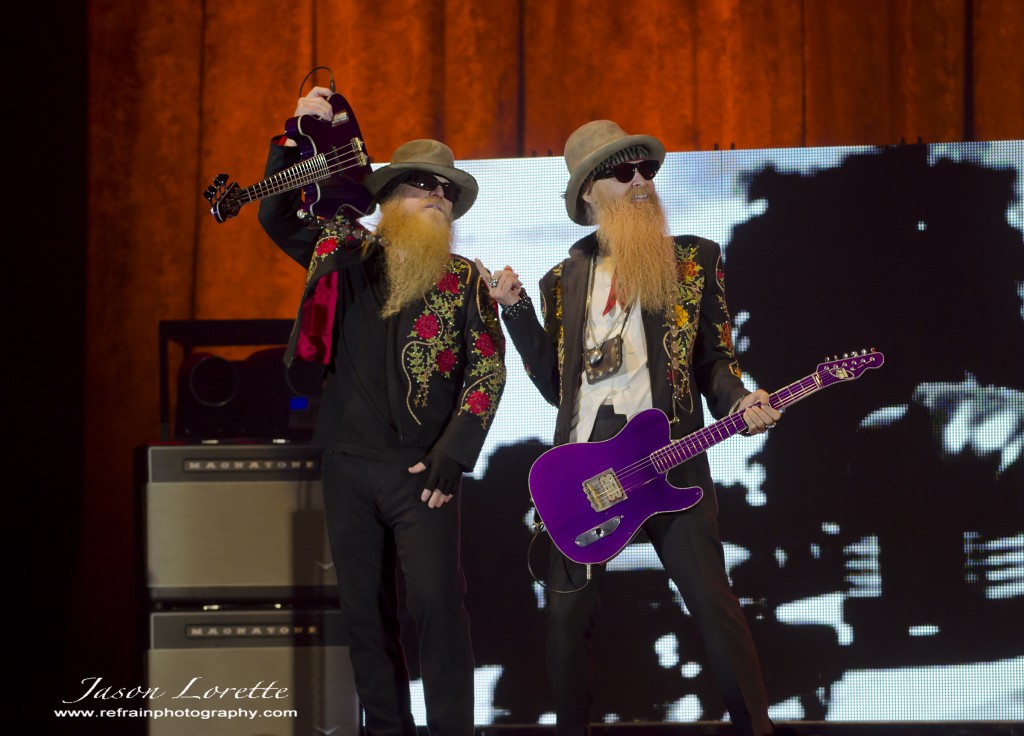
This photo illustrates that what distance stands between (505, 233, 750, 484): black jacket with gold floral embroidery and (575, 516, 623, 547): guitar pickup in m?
0.21

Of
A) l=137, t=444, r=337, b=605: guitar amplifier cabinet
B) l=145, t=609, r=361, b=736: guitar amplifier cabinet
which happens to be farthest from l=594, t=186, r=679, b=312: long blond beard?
l=145, t=609, r=361, b=736: guitar amplifier cabinet

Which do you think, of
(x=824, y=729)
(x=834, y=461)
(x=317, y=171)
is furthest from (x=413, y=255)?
(x=824, y=729)

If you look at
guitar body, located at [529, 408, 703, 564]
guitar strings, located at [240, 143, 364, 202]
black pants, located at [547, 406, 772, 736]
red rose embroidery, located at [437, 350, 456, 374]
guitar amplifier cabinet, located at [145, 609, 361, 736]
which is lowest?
guitar amplifier cabinet, located at [145, 609, 361, 736]

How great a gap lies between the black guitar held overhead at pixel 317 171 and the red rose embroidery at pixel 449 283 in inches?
14.0

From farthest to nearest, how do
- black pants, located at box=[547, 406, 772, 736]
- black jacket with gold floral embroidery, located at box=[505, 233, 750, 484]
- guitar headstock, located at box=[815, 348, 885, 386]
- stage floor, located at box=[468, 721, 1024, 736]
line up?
stage floor, located at box=[468, 721, 1024, 736], black jacket with gold floral embroidery, located at box=[505, 233, 750, 484], guitar headstock, located at box=[815, 348, 885, 386], black pants, located at box=[547, 406, 772, 736]

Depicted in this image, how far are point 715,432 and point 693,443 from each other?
0.20ft

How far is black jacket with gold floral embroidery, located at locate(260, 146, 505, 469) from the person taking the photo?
274 centimetres

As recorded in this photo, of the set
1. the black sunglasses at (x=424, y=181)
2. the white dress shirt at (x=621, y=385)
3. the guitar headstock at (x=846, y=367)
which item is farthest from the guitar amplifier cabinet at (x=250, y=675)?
the guitar headstock at (x=846, y=367)

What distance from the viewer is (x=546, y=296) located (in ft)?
9.23

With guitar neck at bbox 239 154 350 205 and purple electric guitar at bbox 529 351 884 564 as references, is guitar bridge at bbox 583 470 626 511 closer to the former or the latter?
purple electric guitar at bbox 529 351 884 564

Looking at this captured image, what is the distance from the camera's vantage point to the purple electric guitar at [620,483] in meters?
2.51

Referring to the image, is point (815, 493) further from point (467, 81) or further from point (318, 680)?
point (467, 81)

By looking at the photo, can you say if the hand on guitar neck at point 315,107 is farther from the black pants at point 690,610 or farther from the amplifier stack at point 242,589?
the black pants at point 690,610

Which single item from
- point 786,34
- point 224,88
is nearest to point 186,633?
point 224,88
